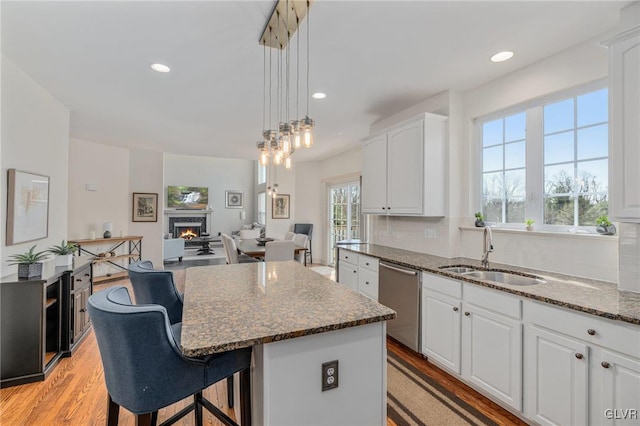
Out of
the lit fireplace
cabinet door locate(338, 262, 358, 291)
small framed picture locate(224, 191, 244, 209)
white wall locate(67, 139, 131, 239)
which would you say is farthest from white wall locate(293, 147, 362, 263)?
the lit fireplace

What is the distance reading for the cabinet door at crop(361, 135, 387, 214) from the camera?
3643 millimetres

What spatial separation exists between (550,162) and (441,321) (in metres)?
1.58

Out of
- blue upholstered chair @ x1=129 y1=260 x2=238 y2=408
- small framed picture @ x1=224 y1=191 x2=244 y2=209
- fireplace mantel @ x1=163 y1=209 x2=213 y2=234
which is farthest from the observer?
small framed picture @ x1=224 y1=191 x2=244 y2=209

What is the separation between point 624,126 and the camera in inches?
67.4

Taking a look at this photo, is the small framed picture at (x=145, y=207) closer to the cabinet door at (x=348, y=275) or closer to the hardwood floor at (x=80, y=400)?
the hardwood floor at (x=80, y=400)

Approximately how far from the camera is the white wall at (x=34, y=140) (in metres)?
2.52

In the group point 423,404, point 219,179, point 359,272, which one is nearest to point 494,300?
point 423,404

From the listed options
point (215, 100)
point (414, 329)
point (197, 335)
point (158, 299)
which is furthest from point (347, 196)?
point (197, 335)

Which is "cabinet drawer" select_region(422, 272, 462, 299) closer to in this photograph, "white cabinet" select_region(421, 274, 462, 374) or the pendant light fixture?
"white cabinet" select_region(421, 274, 462, 374)

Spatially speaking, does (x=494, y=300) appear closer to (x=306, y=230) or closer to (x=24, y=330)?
(x=24, y=330)

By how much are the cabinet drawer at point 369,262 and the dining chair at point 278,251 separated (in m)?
1.25

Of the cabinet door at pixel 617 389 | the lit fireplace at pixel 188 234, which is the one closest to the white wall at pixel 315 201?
the lit fireplace at pixel 188 234

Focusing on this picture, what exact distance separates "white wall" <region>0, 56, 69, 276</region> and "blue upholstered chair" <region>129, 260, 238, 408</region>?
1581 mm

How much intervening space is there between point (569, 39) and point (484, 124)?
97 centimetres
